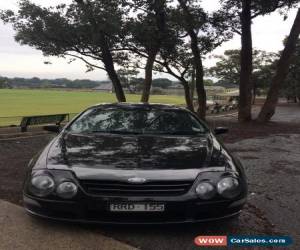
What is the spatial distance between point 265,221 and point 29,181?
2455 mm

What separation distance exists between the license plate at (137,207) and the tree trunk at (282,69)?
16685 mm

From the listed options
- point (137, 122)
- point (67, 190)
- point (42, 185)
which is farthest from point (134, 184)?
point (137, 122)

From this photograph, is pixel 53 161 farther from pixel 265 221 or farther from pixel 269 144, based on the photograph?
pixel 269 144

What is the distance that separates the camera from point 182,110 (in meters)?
6.36

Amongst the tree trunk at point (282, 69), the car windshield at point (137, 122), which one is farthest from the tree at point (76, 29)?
the car windshield at point (137, 122)

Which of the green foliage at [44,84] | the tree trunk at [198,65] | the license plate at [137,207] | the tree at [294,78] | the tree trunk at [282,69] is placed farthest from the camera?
the green foliage at [44,84]

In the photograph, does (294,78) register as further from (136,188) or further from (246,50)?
(136,188)

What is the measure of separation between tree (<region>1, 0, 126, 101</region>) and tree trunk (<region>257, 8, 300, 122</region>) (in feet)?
22.3

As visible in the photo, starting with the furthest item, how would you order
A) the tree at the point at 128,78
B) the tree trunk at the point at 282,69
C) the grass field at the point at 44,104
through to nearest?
the grass field at the point at 44,104 < the tree at the point at 128,78 < the tree trunk at the point at 282,69

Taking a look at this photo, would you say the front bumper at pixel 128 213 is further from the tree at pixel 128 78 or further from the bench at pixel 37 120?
the tree at pixel 128 78

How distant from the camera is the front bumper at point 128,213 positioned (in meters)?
4.11

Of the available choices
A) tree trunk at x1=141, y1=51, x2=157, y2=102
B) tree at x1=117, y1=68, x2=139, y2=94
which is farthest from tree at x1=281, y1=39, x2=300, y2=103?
tree trunk at x1=141, y1=51, x2=157, y2=102

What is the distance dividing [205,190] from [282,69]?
54.5 ft

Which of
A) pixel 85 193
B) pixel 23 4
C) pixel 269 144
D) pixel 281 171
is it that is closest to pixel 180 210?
pixel 85 193
